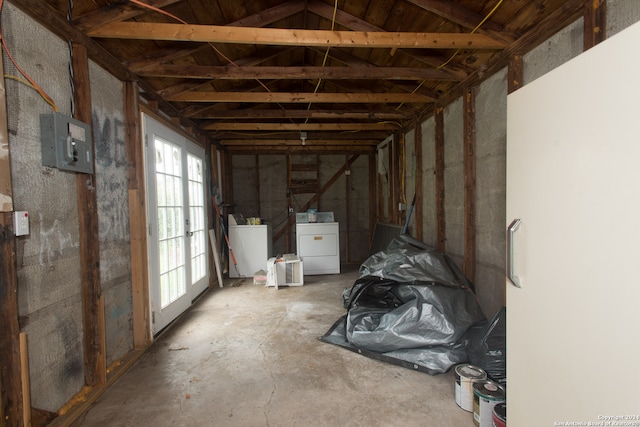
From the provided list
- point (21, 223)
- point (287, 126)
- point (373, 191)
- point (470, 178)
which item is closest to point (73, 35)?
point (21, 223)

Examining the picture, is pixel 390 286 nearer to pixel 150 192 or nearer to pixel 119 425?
pixel 119 425

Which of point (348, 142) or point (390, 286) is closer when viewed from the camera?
point (390, 286)

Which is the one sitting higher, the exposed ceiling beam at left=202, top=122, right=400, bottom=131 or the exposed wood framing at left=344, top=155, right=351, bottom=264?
the exposed ceiling beam at left=202, top=122, right=400, bottom=131

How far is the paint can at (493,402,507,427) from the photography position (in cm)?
139

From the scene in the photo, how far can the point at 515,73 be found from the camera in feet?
6.66

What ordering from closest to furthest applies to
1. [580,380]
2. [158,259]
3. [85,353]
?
[580,380] < [85,353] < [158,259]

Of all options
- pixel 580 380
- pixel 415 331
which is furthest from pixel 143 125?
pixel 580 380

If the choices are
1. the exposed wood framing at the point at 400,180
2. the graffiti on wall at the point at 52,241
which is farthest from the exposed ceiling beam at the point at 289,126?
the graffiti on wall at the point at 52,241

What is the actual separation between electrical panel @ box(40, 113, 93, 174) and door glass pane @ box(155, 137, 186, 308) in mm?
1073

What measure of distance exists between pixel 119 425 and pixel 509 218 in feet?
7.29

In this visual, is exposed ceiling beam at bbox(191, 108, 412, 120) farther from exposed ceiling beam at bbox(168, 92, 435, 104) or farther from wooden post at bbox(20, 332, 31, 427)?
wooden post at bbox(20, 332, 31, 427)

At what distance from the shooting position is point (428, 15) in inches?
87.1

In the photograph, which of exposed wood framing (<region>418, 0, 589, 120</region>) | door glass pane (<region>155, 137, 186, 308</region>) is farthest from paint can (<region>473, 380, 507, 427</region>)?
door glass pane (<region>155, 137, 186, 308</region>)

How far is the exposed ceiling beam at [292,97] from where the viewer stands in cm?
294
